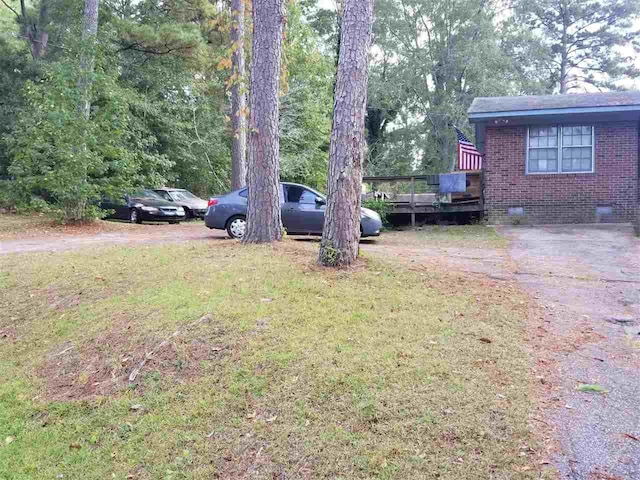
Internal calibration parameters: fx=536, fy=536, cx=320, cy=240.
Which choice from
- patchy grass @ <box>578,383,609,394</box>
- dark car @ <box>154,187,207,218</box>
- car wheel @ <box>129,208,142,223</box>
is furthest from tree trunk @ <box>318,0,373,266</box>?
dark car @ <box>154,187,207,218</box>

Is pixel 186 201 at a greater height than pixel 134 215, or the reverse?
pixel 186 201

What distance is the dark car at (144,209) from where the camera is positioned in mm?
19172

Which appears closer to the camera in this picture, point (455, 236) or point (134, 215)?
point (455, 236)

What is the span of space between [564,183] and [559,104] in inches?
83.1

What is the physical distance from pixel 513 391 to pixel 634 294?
3742 millimetres

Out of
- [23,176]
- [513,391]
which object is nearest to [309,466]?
[513,391]

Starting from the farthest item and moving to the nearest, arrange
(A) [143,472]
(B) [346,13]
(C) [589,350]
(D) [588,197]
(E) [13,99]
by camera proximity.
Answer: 1. (E) [13,99]
2. (D) [588,197]
3. (B) [346,13]
4. (C) [589,350]
5. (A) [143,472]

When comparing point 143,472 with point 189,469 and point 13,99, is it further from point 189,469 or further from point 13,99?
point 13,99

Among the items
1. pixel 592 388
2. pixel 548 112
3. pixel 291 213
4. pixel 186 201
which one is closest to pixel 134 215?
pixel 186 201

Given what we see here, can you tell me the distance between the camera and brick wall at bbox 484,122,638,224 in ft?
46.7

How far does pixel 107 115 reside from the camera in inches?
598

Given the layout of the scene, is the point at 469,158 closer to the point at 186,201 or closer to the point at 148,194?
the point at 186,201

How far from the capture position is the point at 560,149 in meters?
14.6

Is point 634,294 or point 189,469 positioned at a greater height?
point 634,294
